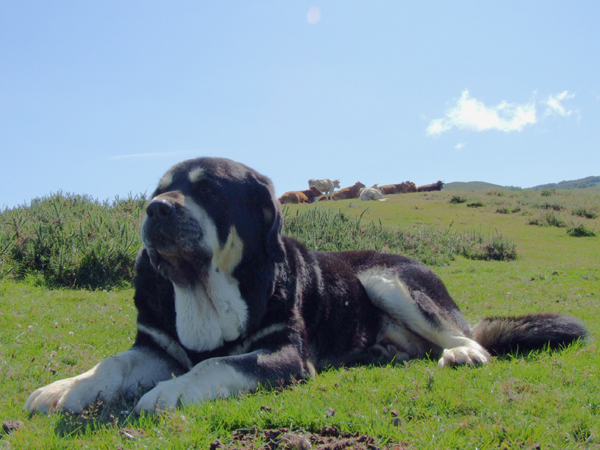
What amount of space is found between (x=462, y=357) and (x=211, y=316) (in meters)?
2.08

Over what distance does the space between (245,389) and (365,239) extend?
1140cm

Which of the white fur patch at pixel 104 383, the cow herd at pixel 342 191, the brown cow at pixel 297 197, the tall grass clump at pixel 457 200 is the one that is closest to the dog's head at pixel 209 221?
the white fur patch at pixel 104 383

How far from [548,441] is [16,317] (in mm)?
5774

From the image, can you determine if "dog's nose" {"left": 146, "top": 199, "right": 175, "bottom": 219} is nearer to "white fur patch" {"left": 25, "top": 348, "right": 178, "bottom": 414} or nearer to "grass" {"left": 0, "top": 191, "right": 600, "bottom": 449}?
"white fur patch" {"left": 25, "top": 348, "right": 178, "bottom": 414}

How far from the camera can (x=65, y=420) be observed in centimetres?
281

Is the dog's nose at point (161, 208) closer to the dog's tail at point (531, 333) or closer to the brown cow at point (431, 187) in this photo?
the dog's tail at point (531, 333)

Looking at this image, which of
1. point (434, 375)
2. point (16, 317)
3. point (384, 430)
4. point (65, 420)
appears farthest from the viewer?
point (16, 317)

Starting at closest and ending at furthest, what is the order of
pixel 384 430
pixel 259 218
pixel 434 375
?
pixel 384 430 < pixel 434 375 < pixel 259 218

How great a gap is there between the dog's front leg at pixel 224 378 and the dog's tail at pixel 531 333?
214 cm

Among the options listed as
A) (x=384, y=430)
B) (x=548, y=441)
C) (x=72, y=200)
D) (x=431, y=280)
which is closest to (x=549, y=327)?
(x=431, y=280)

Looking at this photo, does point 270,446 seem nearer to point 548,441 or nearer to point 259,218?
point 548,441

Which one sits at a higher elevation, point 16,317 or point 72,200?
point 72,200

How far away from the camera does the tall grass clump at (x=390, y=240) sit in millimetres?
13492

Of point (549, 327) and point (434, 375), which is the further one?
point (549, 327)
